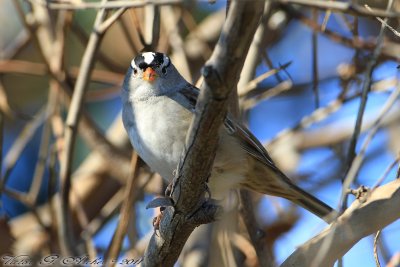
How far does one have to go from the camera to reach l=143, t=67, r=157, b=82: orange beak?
13.8ft

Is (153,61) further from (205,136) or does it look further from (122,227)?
(205,136)

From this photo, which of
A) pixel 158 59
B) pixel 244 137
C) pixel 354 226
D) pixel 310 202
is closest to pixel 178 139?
pixel 244 137

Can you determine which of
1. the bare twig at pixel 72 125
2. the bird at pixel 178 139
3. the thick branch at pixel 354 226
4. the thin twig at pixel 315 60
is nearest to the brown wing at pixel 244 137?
the bird at pixel 178 139

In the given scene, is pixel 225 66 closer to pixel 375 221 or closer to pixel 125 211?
pixel 375 221

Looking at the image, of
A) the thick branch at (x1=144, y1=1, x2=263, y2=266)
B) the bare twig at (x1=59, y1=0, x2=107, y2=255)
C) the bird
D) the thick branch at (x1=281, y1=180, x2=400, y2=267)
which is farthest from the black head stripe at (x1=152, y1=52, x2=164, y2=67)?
the thick branch at (x1=281, y1=180, x2=400, y2=267)

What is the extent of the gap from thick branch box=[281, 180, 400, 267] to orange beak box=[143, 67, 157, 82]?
1.78 meters

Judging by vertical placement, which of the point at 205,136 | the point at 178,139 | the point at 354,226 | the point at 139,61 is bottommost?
the point at 354,226

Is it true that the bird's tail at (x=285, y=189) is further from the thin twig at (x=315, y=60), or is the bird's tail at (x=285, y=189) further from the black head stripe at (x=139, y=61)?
the black head stripe at (x=139, y=61)

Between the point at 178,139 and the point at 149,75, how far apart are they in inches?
25.3

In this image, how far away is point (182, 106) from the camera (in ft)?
12.8

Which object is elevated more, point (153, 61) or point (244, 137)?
point (153, 61)

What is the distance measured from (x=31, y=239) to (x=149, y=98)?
1662 millimetres

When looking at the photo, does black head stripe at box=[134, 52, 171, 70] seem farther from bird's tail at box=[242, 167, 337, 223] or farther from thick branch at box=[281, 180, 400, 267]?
thick branch at box=[281, 180, 400, 267]

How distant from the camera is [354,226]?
263 cm
